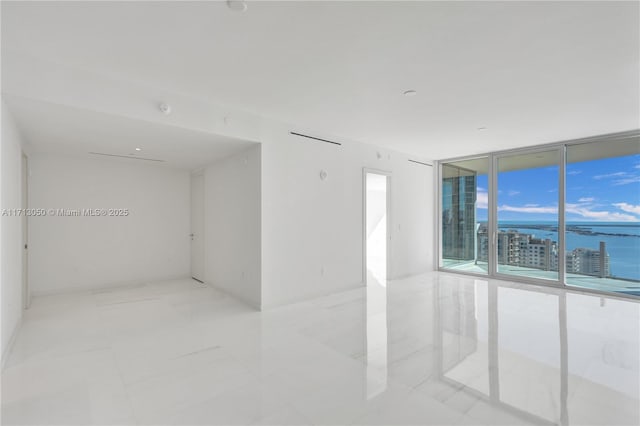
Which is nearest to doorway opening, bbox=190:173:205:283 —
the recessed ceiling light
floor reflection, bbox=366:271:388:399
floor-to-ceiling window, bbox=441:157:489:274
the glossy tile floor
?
the glossy tile floor

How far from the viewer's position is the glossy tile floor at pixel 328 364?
2.04 m

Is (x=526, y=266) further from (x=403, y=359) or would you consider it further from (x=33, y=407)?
(x=33, y=407)

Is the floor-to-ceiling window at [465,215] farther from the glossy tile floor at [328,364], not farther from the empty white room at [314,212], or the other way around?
the glossy tile floor at [328,364]

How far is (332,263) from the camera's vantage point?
5074mm

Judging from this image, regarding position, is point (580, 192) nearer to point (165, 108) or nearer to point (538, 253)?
point (538, 253)

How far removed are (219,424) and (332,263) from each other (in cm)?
332

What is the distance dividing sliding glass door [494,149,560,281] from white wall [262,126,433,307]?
2.24 m

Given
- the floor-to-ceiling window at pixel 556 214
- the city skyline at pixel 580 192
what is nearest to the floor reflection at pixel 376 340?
the floor-to-ceiling window at pixel 556 214

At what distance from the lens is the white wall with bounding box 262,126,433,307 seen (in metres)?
4.34

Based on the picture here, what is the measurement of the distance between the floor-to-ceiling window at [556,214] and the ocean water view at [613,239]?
0.04 ft

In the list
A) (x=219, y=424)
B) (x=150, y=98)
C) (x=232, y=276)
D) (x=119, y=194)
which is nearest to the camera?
(x=219, y=424)

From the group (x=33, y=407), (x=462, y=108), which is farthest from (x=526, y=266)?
(x=33, y=407)

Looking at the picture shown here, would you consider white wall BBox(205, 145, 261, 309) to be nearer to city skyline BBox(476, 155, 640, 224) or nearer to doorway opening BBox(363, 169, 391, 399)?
doorway opening BBox(363, 169, 391, 399)

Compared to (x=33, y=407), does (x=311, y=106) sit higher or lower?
higher
